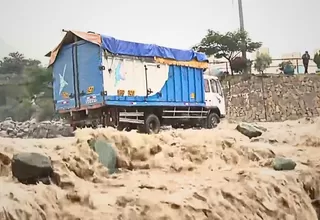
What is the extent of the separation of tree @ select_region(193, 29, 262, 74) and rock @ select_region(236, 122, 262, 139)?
2.01 ft

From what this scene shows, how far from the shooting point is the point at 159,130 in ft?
14.9

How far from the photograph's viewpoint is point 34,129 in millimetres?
3412

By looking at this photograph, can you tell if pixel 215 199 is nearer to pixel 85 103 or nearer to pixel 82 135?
pixel 82 135

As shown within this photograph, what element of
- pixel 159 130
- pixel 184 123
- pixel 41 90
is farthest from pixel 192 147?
pixel 41 90

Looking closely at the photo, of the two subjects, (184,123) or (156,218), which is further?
(184,123)

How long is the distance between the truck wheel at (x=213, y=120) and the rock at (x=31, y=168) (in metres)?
2.89

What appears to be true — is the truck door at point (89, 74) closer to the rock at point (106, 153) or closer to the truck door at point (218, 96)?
the rock at point (106, 153)

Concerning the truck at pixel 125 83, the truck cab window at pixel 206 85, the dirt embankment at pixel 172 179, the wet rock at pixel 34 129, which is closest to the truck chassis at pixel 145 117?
the truck at pixel 125 83

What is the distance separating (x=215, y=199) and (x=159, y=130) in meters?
1.56

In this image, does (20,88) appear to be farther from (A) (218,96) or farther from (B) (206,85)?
(A) (218,96)

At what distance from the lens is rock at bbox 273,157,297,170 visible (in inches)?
154

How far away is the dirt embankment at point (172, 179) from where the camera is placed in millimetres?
2537

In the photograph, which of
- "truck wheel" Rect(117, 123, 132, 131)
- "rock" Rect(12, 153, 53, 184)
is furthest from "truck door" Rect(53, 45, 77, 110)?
"rock" Rect(12, 153, 53, 184)

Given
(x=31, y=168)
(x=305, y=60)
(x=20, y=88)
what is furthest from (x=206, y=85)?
(x=31, y=168)
